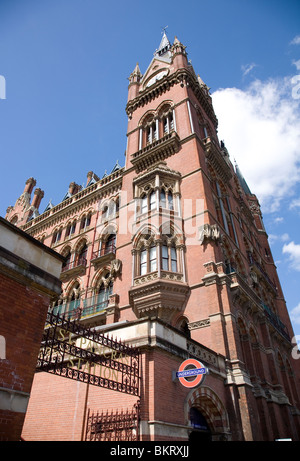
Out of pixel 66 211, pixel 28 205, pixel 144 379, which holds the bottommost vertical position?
pixel 144 379

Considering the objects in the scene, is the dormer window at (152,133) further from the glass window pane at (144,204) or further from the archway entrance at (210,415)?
the archway entrance at (210,415)

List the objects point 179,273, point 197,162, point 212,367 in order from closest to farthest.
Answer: point 212,367 < point 179,273 < point 197,162

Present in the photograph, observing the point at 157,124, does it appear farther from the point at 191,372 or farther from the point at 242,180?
the point at 242,180

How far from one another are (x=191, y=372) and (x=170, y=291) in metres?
7.55

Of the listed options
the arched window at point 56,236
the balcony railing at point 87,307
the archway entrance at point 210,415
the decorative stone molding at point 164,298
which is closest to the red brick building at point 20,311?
the archway entrance at point 210,415

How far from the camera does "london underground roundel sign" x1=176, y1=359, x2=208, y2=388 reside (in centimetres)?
995

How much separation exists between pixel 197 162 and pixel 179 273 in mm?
8576

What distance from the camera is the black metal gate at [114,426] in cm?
946

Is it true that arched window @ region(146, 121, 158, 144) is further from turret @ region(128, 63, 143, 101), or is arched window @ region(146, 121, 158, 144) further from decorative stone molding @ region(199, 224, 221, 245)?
decorative stone molding @ region(199, 224, 221, 245)

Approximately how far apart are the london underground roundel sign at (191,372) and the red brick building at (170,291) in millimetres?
537
